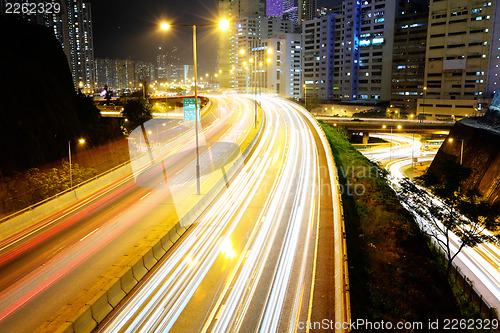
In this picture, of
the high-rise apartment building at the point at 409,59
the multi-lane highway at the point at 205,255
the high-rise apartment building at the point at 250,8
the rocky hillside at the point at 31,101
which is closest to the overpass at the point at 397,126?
the multi-lane highway at the point at 205,255

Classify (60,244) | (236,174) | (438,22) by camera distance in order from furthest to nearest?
(438,22), (236,174), (60,244)

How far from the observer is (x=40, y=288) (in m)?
12.2

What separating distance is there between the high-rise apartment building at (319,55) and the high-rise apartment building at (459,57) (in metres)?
35.3

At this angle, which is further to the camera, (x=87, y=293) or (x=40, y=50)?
(x=40, y=50)

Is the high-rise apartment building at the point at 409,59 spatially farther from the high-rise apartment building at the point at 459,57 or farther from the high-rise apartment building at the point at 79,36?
the high-rise apartment building at the point at 79,36

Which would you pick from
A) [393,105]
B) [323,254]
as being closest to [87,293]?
[323,254]

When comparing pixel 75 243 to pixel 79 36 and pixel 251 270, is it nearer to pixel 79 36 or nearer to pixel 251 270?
pixel 251 270

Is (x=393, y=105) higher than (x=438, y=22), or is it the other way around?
(x=438, y=22)

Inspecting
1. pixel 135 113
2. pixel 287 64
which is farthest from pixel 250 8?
pixel 135 113

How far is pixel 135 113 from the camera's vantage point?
166 feet

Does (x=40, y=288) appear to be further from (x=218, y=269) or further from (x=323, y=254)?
(x=323, y=254)

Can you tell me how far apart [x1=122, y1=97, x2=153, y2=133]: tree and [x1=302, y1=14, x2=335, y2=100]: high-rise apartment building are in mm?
77294

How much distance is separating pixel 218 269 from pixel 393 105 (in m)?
101

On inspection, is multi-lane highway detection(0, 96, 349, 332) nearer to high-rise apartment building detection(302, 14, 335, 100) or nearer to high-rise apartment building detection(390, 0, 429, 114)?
high-rise apartment building detection(390, 0, 429, 114)
